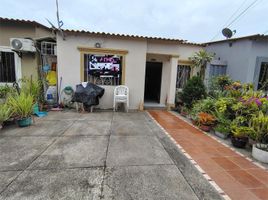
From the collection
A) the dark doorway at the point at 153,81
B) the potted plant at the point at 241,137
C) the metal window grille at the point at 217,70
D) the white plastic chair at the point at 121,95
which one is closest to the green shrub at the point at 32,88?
the white plastic chair at the point at 121,95

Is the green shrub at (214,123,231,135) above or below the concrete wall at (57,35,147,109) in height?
below

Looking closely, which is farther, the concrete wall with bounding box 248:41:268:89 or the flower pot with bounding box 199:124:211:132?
the concrete wall with bounding box 248:41:268:89

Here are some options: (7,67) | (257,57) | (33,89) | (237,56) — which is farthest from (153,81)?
(7,67)

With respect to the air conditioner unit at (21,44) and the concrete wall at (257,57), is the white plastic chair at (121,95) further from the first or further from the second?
the concrete wall at (257,57)

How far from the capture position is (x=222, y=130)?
488 centimetres

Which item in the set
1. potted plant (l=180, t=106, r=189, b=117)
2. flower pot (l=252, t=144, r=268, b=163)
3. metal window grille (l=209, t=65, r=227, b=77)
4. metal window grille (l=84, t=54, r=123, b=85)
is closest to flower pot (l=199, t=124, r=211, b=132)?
potted plant (l=180, t=106, r=189, b=117)

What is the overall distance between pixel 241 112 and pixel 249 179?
2.36m

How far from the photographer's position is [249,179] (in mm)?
2877

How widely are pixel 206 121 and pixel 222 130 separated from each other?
0.63 metres

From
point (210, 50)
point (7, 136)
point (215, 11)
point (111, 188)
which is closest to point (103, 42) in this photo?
point (7, 136)

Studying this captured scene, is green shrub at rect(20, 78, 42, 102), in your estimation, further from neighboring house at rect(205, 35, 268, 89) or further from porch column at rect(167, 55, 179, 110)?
neighboring house at rect(205, 35, 268, 89)

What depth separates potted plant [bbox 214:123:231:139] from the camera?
4785 mm

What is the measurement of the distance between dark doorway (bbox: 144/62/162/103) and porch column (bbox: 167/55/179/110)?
958 millimetres

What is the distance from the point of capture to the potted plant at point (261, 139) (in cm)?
349
